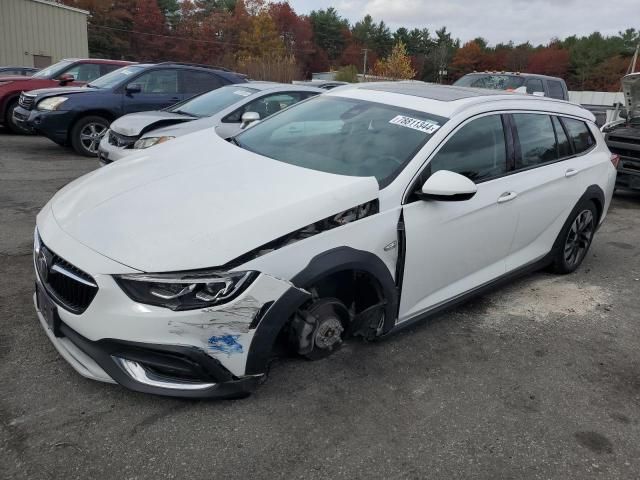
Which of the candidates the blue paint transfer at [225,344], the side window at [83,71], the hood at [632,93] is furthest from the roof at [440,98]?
the side window at [83,71]

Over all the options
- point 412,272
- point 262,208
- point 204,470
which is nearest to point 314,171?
point 262,208

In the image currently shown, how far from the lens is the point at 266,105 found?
288 inches

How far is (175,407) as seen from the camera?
263cm

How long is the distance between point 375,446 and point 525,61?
8738 centimetres

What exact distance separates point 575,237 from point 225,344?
3593mm

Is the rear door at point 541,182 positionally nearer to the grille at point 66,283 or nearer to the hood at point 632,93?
the grille at point 66,283

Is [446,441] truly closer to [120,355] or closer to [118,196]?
[120,355]

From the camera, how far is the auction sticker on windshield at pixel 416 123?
130 inches

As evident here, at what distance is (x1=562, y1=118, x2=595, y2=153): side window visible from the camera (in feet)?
14.9

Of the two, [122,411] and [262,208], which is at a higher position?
[262,208]

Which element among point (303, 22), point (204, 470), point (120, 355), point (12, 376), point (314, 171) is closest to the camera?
point (204, 470)

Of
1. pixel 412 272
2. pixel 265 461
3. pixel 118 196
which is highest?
pixel 118 196

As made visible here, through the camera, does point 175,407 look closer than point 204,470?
No

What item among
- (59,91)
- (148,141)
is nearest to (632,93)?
(148,141)
